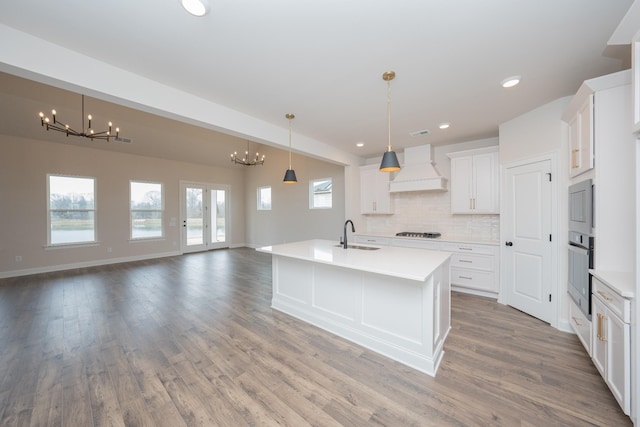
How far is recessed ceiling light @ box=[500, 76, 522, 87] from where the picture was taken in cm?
239

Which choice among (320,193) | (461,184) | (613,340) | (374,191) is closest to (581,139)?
(613,340)

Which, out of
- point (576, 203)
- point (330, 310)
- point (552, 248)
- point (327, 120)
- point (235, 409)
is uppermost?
point (327, 120)

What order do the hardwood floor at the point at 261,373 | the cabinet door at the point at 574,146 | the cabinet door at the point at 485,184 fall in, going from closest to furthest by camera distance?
the hardwood floor at the point at 261,373, the cabinet door at the point at 574,146, the cabinet door at the point at 485,184

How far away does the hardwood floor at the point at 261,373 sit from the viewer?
5.23ft

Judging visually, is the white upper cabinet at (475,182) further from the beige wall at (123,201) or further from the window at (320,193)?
the window at (320,193)

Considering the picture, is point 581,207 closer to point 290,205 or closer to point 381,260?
point 381,260

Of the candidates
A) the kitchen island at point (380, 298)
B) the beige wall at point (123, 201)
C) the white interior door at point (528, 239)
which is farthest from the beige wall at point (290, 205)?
the kitchen island at point (380, 298)

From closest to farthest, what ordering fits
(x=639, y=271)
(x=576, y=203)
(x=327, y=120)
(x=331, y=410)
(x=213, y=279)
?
(x=639, y=271), (x=331, y=410), (x=576, y=203), (x=327, y=120), (x=213, y=279)

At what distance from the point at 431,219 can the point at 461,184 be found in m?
0.97

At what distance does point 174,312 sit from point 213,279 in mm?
1536

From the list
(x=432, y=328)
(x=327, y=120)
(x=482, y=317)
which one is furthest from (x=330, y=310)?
(x=327, y=120)

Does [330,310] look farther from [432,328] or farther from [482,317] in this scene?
[482,317]

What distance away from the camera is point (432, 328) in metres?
2.02

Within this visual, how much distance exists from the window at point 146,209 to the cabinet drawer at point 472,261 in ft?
25.0
